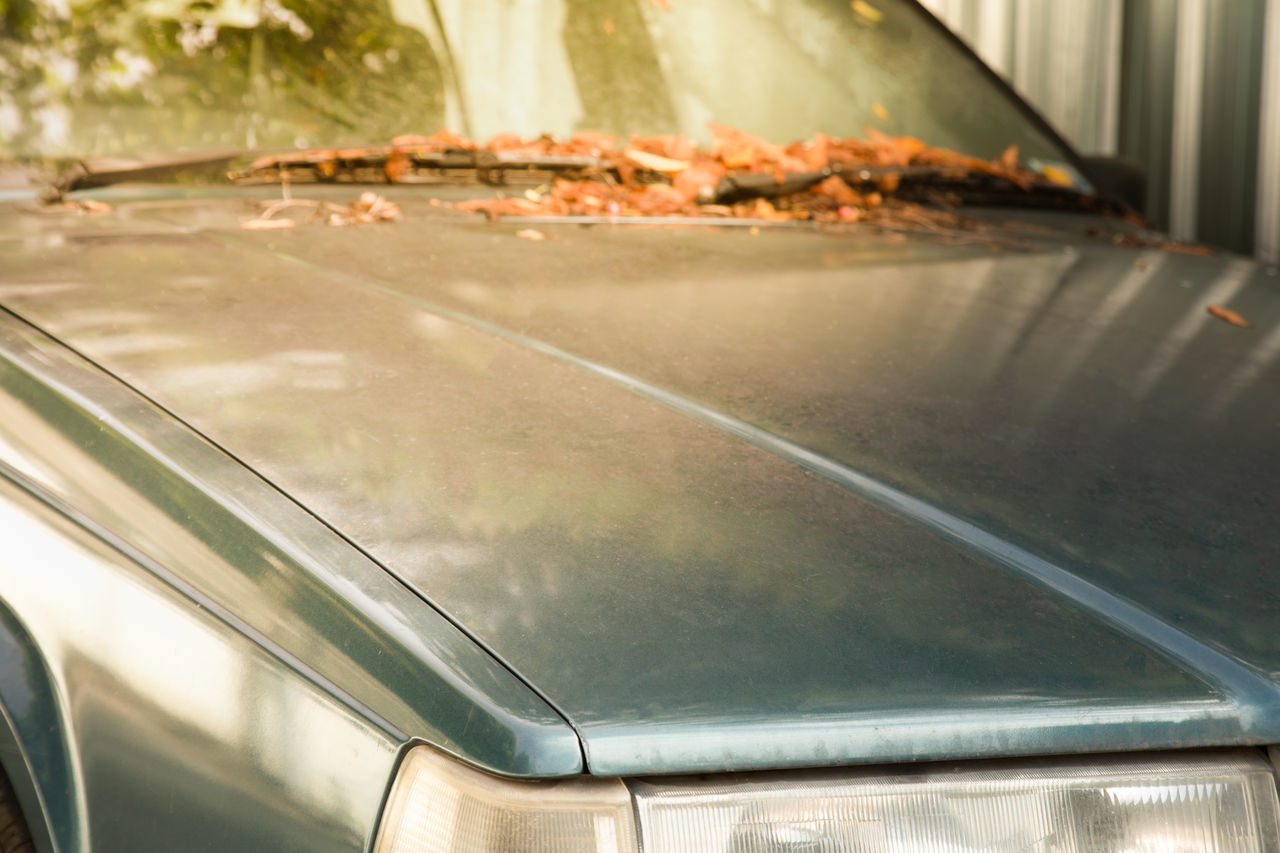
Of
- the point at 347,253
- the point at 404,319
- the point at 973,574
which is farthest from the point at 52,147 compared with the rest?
the point at 973,574

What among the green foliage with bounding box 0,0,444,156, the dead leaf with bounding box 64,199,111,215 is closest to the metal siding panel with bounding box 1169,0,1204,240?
the green foliage with bounding box 0,0,444,156

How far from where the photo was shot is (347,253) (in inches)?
65.6

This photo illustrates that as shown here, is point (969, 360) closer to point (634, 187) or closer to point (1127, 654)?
point (1127, 654)

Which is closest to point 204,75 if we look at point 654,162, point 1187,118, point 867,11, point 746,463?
point 654,162

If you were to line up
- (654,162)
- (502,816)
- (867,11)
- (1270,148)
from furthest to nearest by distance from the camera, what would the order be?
(1270,148) < (867,11) < (654,162) < (502,816)

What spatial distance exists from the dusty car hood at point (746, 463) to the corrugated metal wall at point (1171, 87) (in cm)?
431

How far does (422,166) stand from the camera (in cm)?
205

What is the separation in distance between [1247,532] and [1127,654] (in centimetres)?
28

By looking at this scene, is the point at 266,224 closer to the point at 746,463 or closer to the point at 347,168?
the point at 347,168

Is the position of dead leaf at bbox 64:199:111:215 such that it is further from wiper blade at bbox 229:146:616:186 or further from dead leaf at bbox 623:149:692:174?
dead leaf at bbox 623:149:692:174

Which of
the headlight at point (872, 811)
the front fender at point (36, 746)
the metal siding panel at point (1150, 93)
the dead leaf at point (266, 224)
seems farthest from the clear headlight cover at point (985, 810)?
the metal siding panel at point (1150, 93)

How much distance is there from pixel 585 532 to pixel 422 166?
1.26 m

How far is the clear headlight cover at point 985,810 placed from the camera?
810 mm

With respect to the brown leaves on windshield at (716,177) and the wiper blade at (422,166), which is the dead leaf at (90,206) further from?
the brown leaves on windshield at (716,177)
